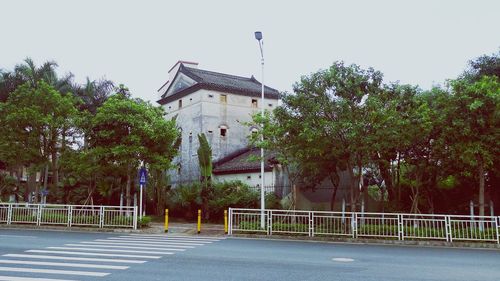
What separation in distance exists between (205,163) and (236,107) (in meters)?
7.61

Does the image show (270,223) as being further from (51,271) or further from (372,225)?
(51,271)

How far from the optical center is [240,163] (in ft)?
92.5

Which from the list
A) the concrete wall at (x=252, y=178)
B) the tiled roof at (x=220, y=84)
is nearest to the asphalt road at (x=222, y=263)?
the concrete wall at (x=252, y=178)

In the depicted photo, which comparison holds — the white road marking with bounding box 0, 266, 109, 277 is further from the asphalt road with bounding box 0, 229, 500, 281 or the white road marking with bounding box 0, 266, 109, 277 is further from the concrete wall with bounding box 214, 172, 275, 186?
the concrete wall with bounding box 214, 172, 275, 186

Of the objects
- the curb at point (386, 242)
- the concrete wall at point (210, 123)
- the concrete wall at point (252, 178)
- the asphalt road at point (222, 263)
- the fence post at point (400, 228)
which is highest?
the concrete wall at point (210, 123)

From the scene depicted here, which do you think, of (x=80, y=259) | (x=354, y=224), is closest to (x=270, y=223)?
(x=354, y=224)

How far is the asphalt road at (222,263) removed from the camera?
7.92 metres

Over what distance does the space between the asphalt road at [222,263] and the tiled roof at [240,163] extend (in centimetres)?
1279

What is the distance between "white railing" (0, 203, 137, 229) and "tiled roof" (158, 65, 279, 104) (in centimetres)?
1402

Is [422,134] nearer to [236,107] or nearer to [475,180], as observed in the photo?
[475,180]

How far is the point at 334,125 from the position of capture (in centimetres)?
1550

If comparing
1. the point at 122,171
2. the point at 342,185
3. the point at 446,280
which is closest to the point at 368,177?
the point at 342,185

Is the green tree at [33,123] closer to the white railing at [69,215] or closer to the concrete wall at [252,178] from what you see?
the white railing at [69,215]

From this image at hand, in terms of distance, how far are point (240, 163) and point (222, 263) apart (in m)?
18.8
